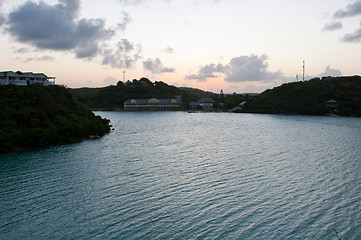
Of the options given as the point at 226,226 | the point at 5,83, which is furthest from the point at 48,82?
the point at 226,226

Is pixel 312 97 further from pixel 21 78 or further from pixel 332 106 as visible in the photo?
pixel 21 78

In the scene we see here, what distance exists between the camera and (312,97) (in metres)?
105

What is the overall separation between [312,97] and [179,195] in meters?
101

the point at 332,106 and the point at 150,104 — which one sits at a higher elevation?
the point at 150,104

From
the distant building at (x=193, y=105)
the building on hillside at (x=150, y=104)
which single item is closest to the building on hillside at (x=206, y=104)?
the distant building at (x=193, y=105)

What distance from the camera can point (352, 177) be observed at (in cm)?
2141

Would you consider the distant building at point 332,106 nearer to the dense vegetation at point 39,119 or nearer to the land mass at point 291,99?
the land mass at point 291,99

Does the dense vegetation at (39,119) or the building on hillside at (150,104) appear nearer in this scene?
the dense vegetation at (39,119)

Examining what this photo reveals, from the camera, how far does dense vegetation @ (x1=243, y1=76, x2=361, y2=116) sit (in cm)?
9462

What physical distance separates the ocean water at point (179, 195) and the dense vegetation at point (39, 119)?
133 inches

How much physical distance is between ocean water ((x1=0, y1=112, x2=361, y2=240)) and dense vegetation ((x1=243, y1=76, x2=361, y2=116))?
73.5 metres

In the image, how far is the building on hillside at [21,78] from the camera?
4370 cm

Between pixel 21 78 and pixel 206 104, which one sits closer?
pixel 21 78

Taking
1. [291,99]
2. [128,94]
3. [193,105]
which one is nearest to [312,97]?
[291,99]
